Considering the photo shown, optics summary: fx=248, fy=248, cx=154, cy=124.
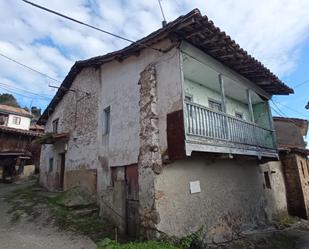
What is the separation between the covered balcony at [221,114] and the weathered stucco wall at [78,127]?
4511mm

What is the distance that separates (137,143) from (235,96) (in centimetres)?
601

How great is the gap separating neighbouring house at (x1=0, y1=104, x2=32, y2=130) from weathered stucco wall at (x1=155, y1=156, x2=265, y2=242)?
30.2 m

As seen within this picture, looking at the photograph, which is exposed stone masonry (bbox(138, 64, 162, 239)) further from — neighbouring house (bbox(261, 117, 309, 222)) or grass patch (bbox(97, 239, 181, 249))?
neighbouring house (bbox(261, 117, 309, 222))

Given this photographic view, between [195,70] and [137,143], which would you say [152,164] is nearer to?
[137,143]

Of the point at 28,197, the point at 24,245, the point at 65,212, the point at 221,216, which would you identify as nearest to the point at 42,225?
Answer: the point at 65,212

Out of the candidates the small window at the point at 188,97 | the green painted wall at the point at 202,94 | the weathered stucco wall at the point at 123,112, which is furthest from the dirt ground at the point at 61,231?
the green painted wall at the point at 202,94

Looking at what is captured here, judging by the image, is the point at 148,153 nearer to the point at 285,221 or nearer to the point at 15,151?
the point at 285,221

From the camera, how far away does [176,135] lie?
22.3ft

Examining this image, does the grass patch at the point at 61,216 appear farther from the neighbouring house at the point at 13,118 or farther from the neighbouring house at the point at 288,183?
the neighbouring house at the point at 13,118

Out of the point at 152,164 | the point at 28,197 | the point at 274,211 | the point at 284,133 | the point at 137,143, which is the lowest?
the point at 274,211

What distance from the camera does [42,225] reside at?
8.14 metres

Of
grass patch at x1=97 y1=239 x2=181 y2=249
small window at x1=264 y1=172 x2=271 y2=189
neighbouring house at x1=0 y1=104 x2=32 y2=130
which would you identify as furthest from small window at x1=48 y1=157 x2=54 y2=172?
neighbouring house at x1=0 y1=104 x2=32 y2=130

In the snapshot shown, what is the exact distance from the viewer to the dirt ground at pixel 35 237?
643 cm

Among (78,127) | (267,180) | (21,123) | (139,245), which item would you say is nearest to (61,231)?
(139,245)
